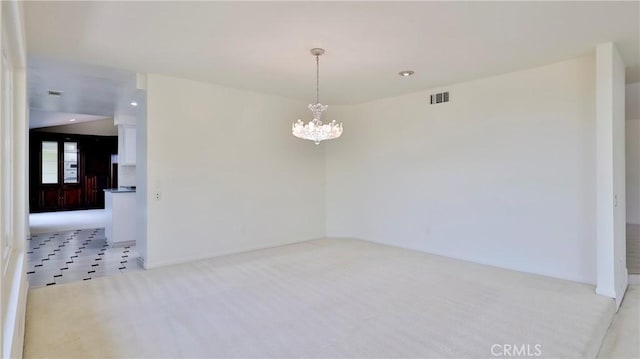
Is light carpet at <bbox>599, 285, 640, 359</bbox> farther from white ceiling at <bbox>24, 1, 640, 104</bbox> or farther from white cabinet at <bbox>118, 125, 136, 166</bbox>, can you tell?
white cabinet at <bbox>118, 125, 136, 166</bbox>

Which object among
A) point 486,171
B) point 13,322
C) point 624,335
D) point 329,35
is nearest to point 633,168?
point 486,171

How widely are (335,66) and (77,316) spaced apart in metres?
3.61

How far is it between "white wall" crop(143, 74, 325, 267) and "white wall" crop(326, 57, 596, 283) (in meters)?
1.02

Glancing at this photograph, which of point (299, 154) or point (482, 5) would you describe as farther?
point (299, 154)

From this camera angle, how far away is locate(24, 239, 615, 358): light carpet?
2.62m

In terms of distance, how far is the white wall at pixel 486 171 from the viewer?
416 cm

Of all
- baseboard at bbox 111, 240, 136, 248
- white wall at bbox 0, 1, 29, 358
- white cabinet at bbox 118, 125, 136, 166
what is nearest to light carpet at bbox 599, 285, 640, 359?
white wall at bbox 0, 1, 29, 358

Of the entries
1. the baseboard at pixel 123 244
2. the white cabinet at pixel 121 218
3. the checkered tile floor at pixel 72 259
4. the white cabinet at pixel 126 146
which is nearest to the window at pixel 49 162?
the checkered tile floor at pixel 72 259

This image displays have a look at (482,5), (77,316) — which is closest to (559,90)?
(482,5)

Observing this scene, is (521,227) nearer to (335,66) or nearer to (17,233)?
(335,66)

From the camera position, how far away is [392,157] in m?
6.12

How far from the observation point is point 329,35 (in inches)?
131

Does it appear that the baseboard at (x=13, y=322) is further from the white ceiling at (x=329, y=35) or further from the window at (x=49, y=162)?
the window at (x=49, y=162)

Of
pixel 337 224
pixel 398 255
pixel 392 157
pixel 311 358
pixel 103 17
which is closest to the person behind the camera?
pixel 311 358
